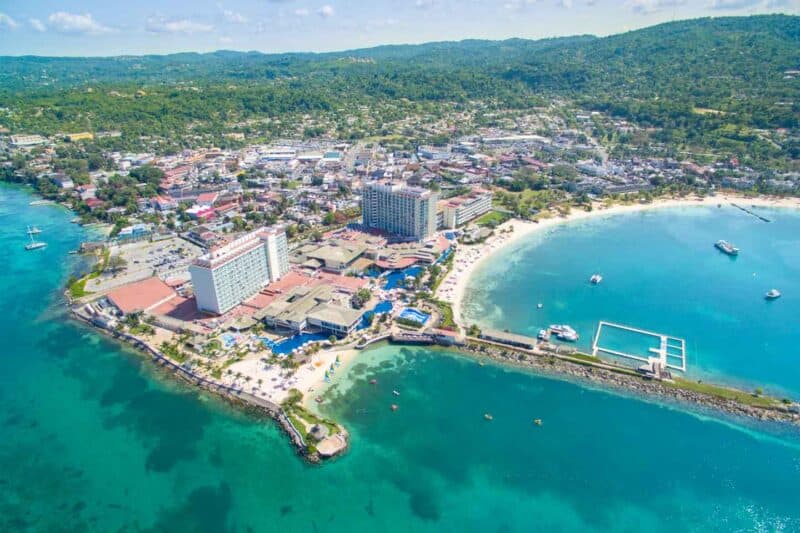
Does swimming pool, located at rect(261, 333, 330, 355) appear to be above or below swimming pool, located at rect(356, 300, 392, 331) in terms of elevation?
below

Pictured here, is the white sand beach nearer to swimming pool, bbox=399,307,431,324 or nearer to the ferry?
swimming pool, bbox=399,307,431,324

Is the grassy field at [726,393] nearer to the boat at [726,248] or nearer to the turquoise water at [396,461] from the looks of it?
the turquoise water at [396,461]

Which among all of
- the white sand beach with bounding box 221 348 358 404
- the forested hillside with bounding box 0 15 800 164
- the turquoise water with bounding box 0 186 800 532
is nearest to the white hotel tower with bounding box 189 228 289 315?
the turquoise water with bounding box 0 186 800 532

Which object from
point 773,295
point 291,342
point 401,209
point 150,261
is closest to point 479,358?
point 291,342

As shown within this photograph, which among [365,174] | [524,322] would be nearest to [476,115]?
[365,174]

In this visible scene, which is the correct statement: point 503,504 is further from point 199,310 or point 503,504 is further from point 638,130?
point 638,130

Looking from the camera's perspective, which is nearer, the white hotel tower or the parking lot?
the white hotel tower

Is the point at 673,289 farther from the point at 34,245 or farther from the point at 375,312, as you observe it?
the point at 34,245

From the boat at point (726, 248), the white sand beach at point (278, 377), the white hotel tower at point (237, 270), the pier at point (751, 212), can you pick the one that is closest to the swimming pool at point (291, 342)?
the white sand beach at point (278, 377)
